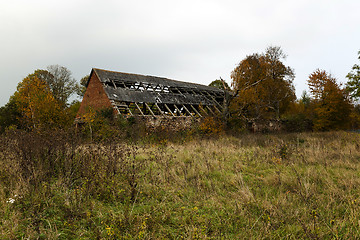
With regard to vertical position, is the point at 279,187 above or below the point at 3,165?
below

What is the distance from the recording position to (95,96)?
2042 cm

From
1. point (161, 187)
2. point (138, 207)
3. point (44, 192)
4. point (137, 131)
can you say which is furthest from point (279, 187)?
point (137, 131)

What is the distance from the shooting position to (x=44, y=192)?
141 inches

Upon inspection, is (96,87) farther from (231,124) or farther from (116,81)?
(231,124)

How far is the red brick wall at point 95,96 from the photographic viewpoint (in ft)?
61.1

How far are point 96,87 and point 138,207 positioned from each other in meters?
19.0

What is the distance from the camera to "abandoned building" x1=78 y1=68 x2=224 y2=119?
18.2 m

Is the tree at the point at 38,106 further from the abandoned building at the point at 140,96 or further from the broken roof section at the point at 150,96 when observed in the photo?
the broken roof section at the point at 150,96

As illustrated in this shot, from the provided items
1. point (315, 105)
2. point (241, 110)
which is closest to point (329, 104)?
point (315, 105)

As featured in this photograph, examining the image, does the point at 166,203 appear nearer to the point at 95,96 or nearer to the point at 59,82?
the point at 95,96

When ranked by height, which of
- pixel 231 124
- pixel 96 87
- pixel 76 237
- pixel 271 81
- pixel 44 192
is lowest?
pixel 76 237

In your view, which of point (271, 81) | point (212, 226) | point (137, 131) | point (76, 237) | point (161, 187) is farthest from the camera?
point (271, 81)

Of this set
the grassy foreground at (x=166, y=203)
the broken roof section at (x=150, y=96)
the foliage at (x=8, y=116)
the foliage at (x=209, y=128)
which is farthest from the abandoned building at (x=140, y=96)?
the grassy foreground at (x=166, y=203)

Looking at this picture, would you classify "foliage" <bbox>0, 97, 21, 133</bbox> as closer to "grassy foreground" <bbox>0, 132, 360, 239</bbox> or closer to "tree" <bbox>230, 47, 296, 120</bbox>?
"grassy foreground" <bbox>0, 132, 360, 239</bbox>
